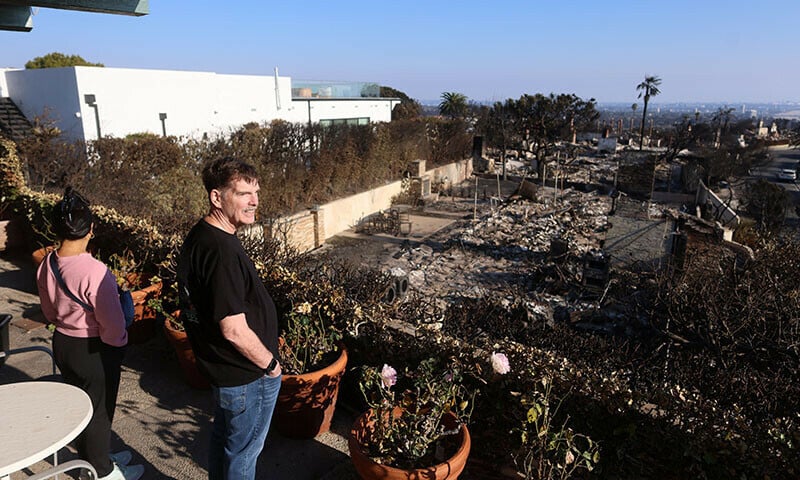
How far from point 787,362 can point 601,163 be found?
29.5 metres

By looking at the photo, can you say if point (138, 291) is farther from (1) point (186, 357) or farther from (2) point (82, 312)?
(2) point (82, 312)

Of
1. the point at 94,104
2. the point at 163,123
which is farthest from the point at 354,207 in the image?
the point at 94,104

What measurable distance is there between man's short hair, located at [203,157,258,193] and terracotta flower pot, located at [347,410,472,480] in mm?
1479

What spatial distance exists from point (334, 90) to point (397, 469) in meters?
25.8

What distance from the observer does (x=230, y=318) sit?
203 cm

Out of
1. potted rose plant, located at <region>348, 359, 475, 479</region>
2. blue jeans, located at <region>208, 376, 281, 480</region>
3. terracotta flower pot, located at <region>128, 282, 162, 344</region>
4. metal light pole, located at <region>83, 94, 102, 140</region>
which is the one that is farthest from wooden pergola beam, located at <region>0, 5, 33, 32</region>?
metal light pole, located at <region>83, 94, 102, 140</region>

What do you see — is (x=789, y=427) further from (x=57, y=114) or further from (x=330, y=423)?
(x=57, y=114)

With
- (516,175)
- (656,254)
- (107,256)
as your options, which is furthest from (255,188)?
(516,175)

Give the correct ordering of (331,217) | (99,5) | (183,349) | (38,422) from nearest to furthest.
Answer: (38,422), (99,5), (183,349), (331,217)

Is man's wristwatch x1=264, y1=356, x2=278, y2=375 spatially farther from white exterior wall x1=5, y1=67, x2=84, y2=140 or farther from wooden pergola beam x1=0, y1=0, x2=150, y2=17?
white exterior wall x1=5, y1=67, x2=84, y2=140

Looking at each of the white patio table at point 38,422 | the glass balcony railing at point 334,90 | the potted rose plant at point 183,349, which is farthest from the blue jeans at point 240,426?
the glass balcony railing at point 334,90

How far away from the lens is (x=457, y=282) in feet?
32.5

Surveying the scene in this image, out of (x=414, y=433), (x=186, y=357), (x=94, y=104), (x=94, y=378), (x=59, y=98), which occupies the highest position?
(x=59, y=98)

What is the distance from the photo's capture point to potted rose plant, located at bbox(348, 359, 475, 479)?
2.53 m
